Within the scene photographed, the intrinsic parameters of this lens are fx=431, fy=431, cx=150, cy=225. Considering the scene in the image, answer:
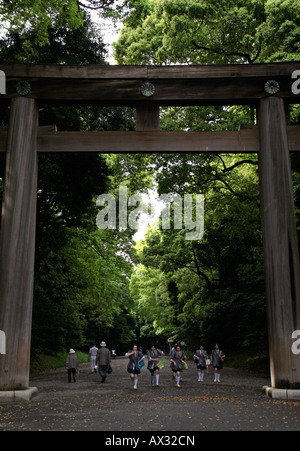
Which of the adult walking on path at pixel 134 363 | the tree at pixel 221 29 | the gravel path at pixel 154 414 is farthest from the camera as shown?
the tree at pixel 221 29

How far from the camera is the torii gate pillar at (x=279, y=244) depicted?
959 cm

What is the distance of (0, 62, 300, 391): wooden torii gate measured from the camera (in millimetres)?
10156

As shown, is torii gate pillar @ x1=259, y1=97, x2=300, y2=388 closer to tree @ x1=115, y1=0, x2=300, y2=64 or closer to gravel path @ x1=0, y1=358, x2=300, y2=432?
gravel path @ x1=0, y1=358, x2=300, y2=432

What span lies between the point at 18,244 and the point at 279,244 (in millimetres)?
6141

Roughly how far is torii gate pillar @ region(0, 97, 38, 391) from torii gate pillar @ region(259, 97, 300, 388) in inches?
222

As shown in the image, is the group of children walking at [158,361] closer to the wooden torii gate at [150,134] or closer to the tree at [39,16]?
the wooden torii gate at [150,134]

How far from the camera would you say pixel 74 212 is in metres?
18.9


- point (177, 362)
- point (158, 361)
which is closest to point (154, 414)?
point (177, 362)

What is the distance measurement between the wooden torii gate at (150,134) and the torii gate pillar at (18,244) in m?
0.02

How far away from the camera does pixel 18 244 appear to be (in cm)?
1012

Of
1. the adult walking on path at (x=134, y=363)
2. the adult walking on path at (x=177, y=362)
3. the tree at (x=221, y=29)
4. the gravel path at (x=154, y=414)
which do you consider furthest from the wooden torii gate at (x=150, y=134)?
the tree at (x=221, y=29)

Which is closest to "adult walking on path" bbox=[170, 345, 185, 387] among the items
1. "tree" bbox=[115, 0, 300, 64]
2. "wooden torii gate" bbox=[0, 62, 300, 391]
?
"wooden torii gate" bbox=[0, 62, 300, 391]

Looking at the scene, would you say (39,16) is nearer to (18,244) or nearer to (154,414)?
(18,244)
